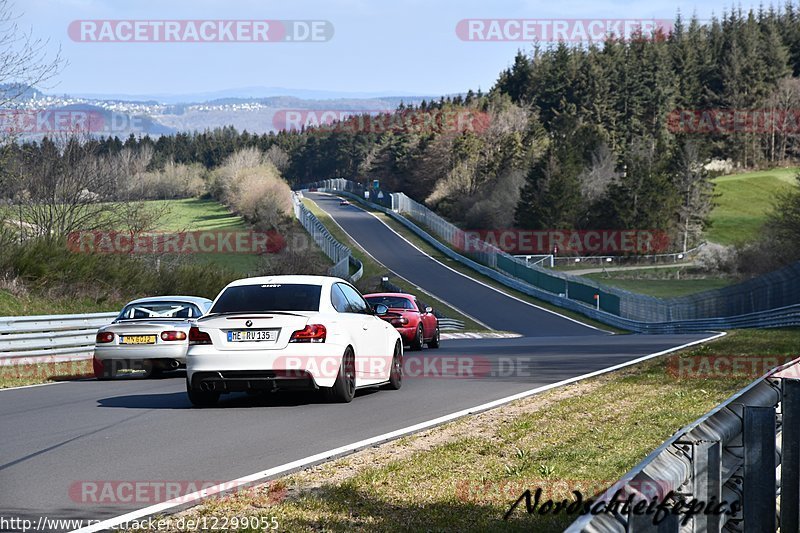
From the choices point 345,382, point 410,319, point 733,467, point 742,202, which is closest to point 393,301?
point 410,319

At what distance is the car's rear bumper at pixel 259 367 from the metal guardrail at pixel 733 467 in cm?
695

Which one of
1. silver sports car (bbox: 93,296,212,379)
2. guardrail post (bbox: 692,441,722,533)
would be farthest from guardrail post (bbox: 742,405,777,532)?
silver sports car (bbox: 93,296,212,379)

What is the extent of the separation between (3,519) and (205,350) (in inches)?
243

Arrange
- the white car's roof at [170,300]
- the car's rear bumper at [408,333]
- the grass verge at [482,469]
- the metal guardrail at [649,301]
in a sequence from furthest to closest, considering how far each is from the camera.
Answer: the metal guardrail at [649,301] → the car's rear bumper at [408,333] → the white car's roof at [170,300] → the grass verge at [482,469]

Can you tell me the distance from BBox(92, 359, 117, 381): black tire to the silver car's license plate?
20.9 feet

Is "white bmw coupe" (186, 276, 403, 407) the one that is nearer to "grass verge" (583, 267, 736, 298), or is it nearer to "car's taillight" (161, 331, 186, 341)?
"car's taillight" (161, 331, 186, 341)

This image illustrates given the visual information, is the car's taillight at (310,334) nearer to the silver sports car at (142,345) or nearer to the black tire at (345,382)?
the black tire at (345,382)

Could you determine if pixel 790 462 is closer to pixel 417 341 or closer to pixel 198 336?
pixel 198 336

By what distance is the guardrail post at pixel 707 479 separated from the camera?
4836 mm

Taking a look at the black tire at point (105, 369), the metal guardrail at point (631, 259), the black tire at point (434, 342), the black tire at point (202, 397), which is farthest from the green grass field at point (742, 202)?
the black tire at point (202, 397)

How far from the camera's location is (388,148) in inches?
6122

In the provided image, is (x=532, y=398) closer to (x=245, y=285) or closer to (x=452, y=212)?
(x=245, y=285)

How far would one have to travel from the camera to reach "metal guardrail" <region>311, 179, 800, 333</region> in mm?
37281

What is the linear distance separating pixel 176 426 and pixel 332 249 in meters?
64.9
